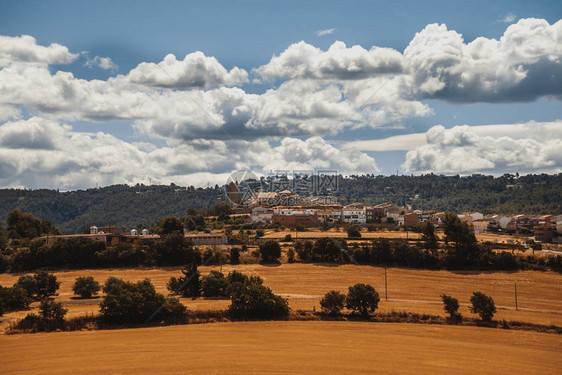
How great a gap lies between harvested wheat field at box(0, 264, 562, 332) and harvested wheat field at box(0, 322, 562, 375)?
216 inches

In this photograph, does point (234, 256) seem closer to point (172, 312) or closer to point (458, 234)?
point (172, 312)

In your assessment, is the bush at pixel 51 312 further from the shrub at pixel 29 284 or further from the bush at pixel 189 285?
the bush at pixel 189 285

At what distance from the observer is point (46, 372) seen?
2359 cm

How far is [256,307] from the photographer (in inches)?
1359

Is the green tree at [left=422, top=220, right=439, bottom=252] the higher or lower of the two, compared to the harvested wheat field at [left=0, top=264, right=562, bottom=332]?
higher

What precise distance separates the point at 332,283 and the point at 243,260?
48.1 feet

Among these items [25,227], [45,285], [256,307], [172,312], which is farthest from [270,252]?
[25,227]

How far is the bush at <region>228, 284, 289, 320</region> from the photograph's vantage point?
113 ft

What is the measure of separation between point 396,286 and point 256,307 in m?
20.1

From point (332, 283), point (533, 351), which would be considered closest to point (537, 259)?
point (332, 283)

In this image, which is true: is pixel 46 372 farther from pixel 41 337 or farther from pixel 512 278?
pixel 512 278

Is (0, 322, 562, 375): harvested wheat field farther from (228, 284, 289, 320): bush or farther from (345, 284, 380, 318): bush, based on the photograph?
(345, 284, 380, 318): bush

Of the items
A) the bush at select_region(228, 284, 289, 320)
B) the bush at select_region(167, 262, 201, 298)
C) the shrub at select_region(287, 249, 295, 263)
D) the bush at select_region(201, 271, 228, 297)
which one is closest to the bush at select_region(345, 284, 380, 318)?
the bush at select_region(228, 284, 289, 320)

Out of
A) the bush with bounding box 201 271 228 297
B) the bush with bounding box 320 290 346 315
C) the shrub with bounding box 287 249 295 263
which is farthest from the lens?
the shrub with bounding box 287 249 295 263
